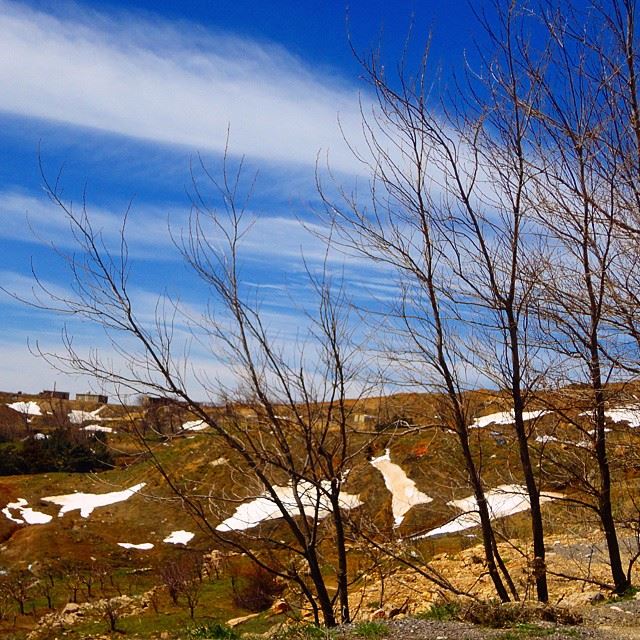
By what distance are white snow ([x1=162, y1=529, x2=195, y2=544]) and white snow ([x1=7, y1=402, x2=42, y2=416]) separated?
46417mm

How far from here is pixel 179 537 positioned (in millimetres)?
28750

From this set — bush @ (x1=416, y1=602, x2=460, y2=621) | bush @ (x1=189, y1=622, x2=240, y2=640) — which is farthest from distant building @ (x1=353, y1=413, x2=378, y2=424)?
bush @ (x1=189, y1=622, x2=240, y2=640)

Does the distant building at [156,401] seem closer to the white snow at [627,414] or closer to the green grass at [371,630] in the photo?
the green grass at [371,630]

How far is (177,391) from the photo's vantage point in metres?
6.43

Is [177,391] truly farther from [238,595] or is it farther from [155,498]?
Result: [238,595]

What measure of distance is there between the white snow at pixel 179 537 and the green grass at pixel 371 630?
23.4 metres

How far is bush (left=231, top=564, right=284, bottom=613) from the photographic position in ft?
58.9

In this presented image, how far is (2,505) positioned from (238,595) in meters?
17.8

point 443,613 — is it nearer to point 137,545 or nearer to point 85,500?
point 137,545

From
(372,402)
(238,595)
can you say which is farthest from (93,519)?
(372,402)

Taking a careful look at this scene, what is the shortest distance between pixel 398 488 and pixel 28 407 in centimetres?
5543

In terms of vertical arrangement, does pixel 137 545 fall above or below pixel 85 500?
below

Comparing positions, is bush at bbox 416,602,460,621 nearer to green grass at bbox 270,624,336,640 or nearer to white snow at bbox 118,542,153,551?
green grass at bbox 270,624,336,640

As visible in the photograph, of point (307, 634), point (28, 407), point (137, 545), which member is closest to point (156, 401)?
point (307, 634)
